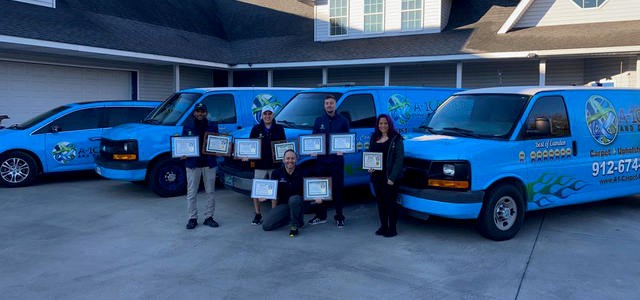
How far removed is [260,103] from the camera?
1017cm

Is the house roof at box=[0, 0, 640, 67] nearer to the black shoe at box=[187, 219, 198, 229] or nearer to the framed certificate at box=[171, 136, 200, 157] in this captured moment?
the framed certificate at box=[171, 136, 200, 157]

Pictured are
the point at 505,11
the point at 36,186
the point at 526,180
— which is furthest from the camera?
the point at 505,11

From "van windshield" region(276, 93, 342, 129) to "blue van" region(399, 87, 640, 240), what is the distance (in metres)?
1.91

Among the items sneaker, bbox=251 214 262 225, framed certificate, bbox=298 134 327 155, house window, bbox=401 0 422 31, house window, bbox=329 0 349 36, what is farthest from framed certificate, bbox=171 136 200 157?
house window, bbox=329 0 349 36

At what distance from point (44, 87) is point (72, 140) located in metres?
6.43

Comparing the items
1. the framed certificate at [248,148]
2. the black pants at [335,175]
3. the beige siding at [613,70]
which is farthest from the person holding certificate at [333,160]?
the beige siding at [613,70]

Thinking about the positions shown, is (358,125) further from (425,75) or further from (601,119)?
(425,75)

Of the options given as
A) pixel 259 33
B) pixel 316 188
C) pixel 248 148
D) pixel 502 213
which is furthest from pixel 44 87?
pixel 502 213

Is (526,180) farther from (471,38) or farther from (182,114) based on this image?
(471,38)

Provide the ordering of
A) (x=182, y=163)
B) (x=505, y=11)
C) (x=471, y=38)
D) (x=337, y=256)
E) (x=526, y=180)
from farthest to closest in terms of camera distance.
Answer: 1. (x=505, y=11)
2. (x=471, y=38)
3. (x=182, y=163)
4. (x=526, y=180)
5. (x=337, y=256)

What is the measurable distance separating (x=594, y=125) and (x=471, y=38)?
10.1 m

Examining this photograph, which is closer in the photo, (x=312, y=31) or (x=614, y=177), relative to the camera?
(x=614, y=177)

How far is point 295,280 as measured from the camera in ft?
16.5

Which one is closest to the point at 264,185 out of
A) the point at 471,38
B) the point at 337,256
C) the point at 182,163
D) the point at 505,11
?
the point at 337,256
